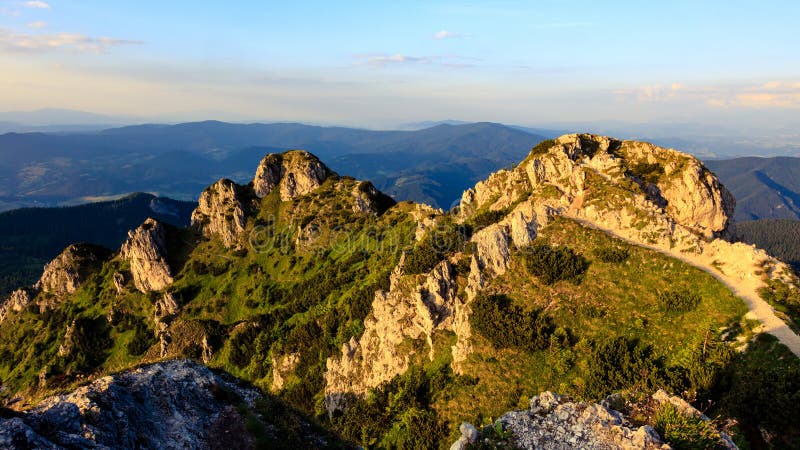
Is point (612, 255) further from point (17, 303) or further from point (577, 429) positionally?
point (17, 303)

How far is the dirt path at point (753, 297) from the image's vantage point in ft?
129

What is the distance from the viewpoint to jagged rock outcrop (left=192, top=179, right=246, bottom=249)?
142m

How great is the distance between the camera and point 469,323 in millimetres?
58406

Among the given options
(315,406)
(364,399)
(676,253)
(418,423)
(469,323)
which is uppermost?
(676,253)

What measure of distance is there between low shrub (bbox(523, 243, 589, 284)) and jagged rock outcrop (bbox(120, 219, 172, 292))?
122 meters

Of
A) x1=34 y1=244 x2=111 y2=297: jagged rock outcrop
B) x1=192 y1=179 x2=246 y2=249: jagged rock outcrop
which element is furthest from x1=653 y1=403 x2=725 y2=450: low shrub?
x1=34 y1=244 x2=111 y2=297: jagged rock outcrop

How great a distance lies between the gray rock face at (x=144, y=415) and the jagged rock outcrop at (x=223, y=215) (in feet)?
378

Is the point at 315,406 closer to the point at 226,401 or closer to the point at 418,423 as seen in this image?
the point at 418,423

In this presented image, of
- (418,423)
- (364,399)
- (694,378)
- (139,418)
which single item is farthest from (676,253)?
(139,418)

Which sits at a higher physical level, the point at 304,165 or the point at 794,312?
the point at 304,165

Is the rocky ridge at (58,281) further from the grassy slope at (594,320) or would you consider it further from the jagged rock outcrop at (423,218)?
the grassy slope at (594,320)

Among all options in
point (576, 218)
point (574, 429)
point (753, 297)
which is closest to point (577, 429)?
point (574, 429)

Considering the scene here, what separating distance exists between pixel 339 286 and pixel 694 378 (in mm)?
82022

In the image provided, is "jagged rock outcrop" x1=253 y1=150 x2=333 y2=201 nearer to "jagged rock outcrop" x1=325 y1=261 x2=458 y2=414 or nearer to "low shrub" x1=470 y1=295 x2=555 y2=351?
"jagged rock outcrop" x1=325 y1=261 x2=458 y2=414
